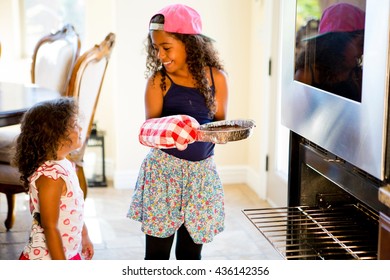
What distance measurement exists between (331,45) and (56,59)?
2010 millimetres

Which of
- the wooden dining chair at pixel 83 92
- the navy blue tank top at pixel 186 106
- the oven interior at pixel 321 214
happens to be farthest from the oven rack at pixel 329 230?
the wooden dining chair at pixel 83 92

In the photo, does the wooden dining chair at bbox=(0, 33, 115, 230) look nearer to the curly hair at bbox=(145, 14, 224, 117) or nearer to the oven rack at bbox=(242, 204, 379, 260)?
the curly hair at bbox=(145, 14, 224, 117)

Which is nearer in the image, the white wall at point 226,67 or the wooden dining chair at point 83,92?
the wooden dining chair at point 83,92

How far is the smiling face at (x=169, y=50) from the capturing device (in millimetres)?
1779

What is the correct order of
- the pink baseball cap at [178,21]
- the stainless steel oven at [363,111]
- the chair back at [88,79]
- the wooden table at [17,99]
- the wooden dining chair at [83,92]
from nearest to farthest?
the stainless steel oven at [363,111] → the pink baseball cap at [178,21] → the wooden table at [17,99] → the wooden dining chair at [83,92] → the chair back at [88,79]

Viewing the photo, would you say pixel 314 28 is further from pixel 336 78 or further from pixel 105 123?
pixel 105 123

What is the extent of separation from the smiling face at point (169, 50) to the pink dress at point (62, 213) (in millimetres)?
374

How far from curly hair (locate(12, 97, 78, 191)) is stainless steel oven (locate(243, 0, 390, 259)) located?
0.54 m

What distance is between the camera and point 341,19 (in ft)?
3.92

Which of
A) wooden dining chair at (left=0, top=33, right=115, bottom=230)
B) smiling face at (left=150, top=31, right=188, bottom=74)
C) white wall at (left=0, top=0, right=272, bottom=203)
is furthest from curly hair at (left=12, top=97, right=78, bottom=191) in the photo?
white wall at (left=0, top=0, right=272, bottom=203)

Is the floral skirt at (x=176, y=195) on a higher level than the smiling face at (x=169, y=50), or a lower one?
lower

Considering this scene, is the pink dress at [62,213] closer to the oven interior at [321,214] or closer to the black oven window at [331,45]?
the oven interior at [321,214]

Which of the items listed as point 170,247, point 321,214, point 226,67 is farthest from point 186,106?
point 226,67

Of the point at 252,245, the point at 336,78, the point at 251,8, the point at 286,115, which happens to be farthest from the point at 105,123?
the point at 336,78
